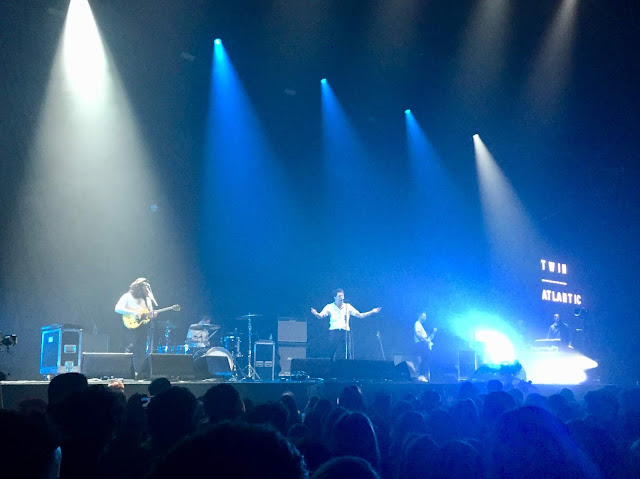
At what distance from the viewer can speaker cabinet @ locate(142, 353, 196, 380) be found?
37.4ft

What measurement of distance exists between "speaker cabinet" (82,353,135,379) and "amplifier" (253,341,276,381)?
497 cm

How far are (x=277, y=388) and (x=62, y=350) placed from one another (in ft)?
14.2

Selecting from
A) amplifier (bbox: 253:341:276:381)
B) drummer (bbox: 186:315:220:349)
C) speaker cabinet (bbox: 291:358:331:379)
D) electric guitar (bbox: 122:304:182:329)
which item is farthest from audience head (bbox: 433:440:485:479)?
amplifier (bbox: 253:341:276:381)

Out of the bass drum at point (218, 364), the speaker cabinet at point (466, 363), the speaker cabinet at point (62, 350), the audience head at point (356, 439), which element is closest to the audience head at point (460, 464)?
the audience head at point (356, 439)

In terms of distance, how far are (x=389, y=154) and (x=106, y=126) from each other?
8.62 m

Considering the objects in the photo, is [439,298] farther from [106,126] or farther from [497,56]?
[106,126]

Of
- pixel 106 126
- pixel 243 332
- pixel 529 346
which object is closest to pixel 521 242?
pixel 529 346

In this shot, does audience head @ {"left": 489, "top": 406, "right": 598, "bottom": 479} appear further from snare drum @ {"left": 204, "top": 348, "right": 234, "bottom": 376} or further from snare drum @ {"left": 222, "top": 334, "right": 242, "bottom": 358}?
snare drum @ {"left": 222, "top": 334, "right": 242, "bottom": 358}

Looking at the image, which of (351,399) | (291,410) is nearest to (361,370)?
(351,399)

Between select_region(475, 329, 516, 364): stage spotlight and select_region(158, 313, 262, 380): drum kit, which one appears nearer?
select_region(158, 313, 262, 380): drum kit

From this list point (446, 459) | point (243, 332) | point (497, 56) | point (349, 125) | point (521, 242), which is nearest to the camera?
point (446, 459)

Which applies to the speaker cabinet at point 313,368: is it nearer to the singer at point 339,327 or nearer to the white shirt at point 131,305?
the singer at point 339,327

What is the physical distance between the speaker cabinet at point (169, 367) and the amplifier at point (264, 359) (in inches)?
167

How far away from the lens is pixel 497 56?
1555 cm
